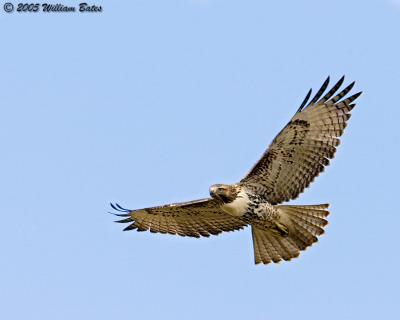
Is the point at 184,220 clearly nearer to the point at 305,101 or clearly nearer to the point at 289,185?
the point at 289,185

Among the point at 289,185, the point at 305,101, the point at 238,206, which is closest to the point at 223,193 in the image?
the point at 238,206

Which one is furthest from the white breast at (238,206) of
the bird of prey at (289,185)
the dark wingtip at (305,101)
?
the dark wingtip at (305,101)

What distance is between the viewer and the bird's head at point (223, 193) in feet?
52.5

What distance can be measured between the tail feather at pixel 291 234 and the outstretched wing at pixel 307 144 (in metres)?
0.44

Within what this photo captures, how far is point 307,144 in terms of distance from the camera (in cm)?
1631

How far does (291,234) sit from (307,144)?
1.42 m

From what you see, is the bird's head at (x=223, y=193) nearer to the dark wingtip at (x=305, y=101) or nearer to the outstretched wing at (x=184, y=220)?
the outstretched wing at (x=184, y=220)

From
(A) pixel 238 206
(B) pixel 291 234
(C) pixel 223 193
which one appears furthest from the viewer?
(B) pixel 291 234

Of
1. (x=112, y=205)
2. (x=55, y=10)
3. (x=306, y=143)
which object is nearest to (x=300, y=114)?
(x=306, y=143)

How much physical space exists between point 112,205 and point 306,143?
3.02 metres

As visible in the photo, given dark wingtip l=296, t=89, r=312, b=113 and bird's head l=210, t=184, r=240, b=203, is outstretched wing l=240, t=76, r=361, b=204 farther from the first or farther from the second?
bird's head l=210, t=184, r=240, b=203

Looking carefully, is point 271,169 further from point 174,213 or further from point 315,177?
point 174,213

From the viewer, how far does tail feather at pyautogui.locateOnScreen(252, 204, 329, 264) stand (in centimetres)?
1666

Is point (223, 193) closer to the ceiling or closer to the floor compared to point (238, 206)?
closer to the ceiling
